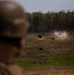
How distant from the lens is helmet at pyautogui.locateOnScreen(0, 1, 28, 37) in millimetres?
773

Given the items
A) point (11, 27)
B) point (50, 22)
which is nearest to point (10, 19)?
point (11, 27)

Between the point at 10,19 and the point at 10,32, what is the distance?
28 mm

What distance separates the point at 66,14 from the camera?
8288cm

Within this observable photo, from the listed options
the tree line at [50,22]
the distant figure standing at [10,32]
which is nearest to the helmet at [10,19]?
the distant figure standing at [10,32]

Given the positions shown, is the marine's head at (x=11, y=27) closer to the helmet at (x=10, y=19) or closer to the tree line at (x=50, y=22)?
the helmet at (x=10, y=19)

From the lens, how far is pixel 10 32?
776mm

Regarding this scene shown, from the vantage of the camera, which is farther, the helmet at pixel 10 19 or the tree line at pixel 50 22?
the tree line at pixel 50 22

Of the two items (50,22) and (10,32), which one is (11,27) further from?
(50,22)

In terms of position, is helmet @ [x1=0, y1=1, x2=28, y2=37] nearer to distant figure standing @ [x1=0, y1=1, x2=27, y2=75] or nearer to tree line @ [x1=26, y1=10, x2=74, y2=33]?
distant figure standing @ [x1=0, y1=1, x2=27, y2=75]

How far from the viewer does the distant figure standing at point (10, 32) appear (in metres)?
0.77

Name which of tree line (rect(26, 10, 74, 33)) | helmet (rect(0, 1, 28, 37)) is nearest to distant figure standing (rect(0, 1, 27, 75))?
helmet (rect(0, 1, 28, 37))

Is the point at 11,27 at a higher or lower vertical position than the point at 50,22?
→ lower

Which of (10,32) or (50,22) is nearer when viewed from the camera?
(10,32)

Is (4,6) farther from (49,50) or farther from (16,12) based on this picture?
(49,50)
